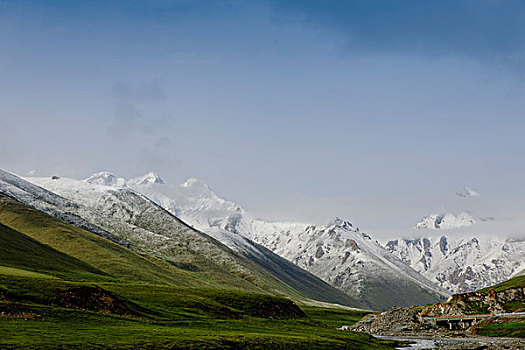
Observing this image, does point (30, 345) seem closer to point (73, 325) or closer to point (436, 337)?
point (73, 325)

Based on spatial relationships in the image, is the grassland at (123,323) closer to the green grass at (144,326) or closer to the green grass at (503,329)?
the green grass at (144,326)

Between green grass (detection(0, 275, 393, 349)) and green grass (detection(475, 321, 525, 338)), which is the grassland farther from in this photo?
green grass (detection(475, 321, 525, 338))

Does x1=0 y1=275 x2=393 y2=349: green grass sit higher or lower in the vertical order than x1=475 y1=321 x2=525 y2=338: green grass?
lower

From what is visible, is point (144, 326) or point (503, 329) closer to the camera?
point (144, 326)

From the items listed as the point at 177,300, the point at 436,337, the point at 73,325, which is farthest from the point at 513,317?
the point at 73,325

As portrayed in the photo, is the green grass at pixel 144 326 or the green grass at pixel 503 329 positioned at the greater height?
the green grass at pixel 503 329

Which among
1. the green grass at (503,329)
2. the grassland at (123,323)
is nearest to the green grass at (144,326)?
the grassland at (123,323)

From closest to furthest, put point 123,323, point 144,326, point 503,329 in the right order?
1. point 144,326
2. point 123,323
3. point 503,329

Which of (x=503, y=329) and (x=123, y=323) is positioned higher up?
(x=503, y=329)

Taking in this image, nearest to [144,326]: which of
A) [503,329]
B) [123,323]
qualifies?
[123,323]

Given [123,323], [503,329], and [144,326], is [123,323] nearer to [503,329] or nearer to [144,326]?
[144,326]

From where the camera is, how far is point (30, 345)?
63.7 m

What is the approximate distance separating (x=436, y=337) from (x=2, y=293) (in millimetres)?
125238

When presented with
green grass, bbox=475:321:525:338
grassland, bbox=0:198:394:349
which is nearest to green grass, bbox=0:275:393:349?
grassland, bbox=0:198:394:349
